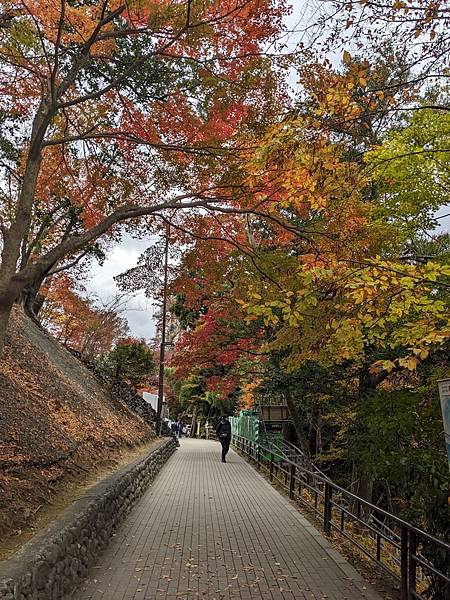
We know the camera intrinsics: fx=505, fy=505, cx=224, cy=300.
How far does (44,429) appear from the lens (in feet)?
28.7

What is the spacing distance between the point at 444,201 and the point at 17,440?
29.9ft

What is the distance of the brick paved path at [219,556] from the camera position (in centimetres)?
529

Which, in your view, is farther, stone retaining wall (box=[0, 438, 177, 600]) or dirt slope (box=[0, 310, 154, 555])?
dirt slope (box=[0, 310, 154, 555])

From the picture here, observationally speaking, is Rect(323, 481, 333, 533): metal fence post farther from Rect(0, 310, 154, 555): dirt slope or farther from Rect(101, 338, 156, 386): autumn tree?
Rect(101, 338, 156, 386): autumn tree

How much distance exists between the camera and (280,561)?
641 centimetres

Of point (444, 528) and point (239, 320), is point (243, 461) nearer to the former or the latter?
point (239, 320)

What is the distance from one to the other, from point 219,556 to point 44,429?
392cm

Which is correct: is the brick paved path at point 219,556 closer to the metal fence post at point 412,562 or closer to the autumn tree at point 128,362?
the metal fence post at point 412,562

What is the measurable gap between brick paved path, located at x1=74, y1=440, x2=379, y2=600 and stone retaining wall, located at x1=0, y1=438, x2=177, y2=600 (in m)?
0.20

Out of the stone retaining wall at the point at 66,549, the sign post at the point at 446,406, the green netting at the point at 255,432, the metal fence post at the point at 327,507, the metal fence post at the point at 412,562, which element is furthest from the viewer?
the green netting at the point at 255,432

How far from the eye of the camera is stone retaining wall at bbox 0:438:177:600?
157 inches

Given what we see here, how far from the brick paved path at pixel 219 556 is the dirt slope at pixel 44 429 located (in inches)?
45.0

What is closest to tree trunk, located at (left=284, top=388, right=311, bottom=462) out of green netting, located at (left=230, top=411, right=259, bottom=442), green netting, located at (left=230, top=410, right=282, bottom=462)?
green netting, located at (left=230, top=410, right=282, bottom=462)

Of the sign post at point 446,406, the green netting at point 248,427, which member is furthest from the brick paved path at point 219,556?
the green netting at point 248,427
